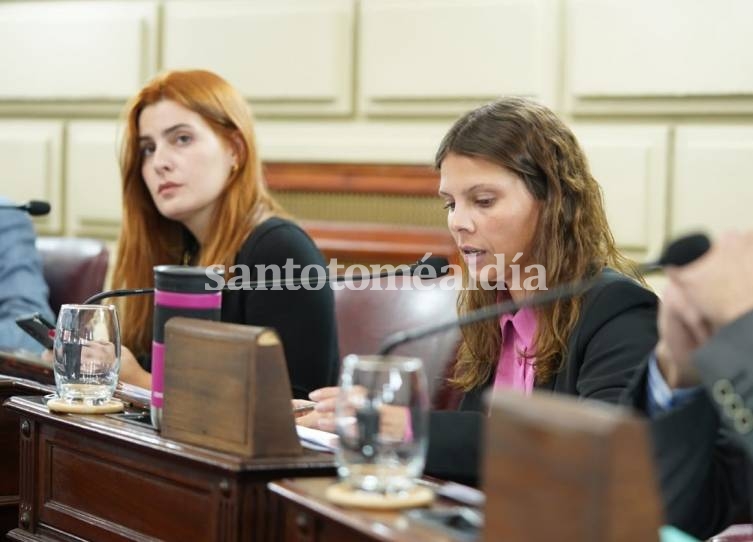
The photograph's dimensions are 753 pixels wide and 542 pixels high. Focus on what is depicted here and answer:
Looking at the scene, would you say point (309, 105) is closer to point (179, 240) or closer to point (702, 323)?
point (179, 240)

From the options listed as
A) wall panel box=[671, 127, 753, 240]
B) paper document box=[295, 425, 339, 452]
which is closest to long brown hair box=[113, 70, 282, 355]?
paper document box=[295, 425, 339, 452]

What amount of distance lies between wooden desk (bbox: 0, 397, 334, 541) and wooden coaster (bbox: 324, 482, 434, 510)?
0.19 m

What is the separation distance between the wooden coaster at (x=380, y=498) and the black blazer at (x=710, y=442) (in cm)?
28

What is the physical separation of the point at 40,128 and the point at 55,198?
0.90 feet

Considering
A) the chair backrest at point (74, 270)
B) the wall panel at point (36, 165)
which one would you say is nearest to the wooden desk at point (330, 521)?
the chair backrest at point (74, 270)

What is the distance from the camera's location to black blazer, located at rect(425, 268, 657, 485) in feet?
4.90

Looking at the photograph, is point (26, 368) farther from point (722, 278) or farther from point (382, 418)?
point (722, 278)

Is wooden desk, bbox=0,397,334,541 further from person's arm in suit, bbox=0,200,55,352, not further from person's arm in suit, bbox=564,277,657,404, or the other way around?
person's arm in suit, bbox=0,200,55,352

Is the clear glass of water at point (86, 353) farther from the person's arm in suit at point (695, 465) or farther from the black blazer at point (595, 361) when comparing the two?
the person's arm in suit at point (695, 465)

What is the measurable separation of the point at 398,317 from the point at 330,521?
140 centimetres

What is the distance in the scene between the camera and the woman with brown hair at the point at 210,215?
96.4 inches

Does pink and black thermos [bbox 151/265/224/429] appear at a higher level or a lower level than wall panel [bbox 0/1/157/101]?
lower

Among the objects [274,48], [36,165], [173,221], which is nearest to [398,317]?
[173,221]

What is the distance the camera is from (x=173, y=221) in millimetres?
2764
